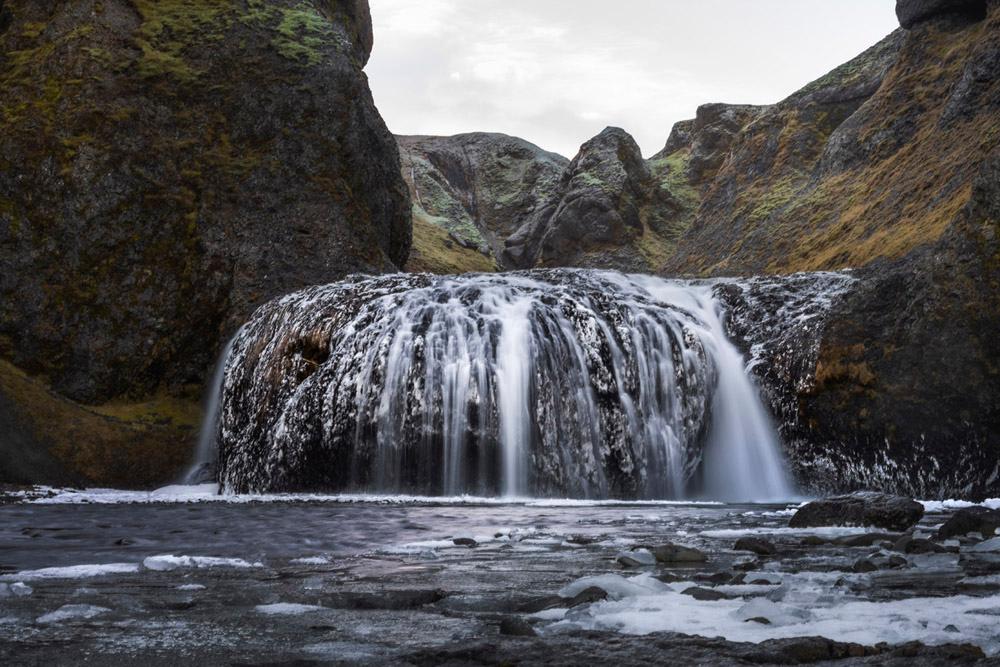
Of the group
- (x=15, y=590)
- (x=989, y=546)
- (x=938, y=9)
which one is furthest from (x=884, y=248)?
(x=15, y=590)

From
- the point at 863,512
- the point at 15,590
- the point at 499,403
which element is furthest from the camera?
the point at 499,403

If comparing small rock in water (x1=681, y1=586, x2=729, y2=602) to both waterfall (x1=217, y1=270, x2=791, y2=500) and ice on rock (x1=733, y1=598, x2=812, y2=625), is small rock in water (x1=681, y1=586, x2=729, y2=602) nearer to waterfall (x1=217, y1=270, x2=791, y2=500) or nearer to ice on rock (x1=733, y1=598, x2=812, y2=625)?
ice on rock (x1=733, y1=598, x2=812, y2=625)

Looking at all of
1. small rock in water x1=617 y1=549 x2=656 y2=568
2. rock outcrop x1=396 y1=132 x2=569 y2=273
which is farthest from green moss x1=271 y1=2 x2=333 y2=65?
rock outcrop x1=396 y1=132 x2=569 y2=273

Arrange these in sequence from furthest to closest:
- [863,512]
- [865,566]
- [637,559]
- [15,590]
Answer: [863,512] → [637,559] → [865,566] → [15,590]

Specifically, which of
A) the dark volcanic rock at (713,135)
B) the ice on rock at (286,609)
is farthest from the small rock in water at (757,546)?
the dark volcanic rock at (713,135)

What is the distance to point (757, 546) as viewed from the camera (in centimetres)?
530

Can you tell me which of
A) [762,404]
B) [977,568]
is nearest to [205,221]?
[762,404]

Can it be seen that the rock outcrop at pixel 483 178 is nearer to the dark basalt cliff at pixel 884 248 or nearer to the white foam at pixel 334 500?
the dark basalt cliff at pixel 884 248

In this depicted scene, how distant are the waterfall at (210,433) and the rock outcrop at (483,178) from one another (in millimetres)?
41279

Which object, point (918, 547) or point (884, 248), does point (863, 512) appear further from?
point (884, 248)

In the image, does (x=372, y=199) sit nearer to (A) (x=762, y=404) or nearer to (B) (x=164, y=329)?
(B) (x=164, y=329)

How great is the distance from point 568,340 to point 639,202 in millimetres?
39653

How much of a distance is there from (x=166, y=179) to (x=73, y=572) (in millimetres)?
15408

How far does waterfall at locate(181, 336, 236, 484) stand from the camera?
1563 cm
